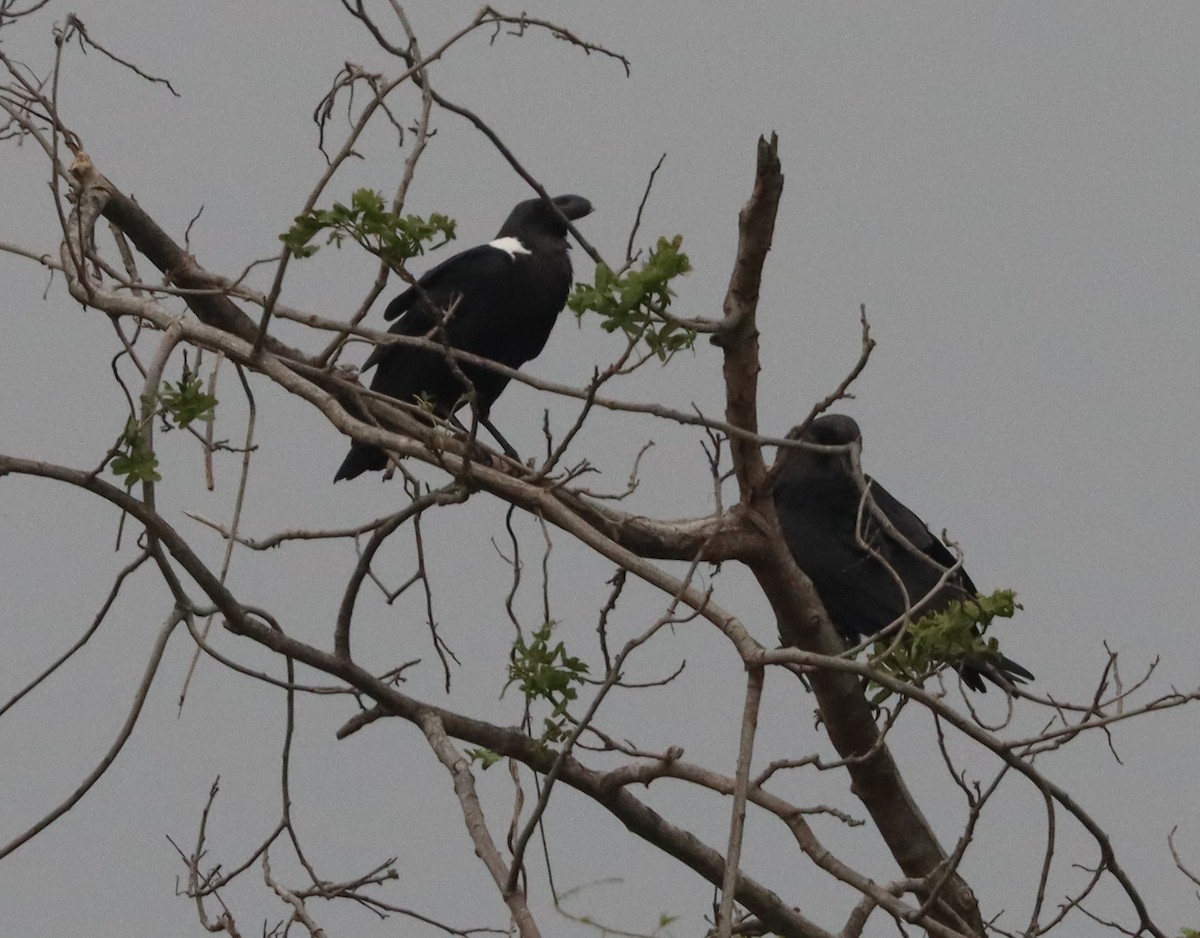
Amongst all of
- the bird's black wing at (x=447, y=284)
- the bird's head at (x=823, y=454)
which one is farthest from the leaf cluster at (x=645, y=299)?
the bird's black wing at (x=447, y=284)

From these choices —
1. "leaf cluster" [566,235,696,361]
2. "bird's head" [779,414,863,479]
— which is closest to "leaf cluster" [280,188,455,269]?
"leaf cluster" [566,235,696,361]

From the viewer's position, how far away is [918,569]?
13.7 feet

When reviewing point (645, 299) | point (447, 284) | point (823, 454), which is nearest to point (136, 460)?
point (645, 299)

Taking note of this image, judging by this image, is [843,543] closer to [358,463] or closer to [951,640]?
[358,463]

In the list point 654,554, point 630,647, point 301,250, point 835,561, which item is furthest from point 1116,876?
point 835,561

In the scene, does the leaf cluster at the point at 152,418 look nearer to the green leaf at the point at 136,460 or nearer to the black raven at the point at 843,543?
the green leaf at the point at 136,460

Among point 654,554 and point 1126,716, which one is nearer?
point 1126,716

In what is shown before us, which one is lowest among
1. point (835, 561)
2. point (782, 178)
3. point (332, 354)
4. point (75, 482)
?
point (75, 482)

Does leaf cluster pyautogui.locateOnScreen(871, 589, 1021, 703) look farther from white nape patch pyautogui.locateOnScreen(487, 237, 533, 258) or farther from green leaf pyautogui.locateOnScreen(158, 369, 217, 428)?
white nape patch pyautogui.locateOnScreen(487, 237, 533, 258)

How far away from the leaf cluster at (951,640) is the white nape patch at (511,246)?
253cm

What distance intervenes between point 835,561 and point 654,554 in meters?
1.03

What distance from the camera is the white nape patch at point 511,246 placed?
4664 mm

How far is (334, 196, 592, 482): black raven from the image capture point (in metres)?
4.52

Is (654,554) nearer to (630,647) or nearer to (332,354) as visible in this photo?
(332,354)
